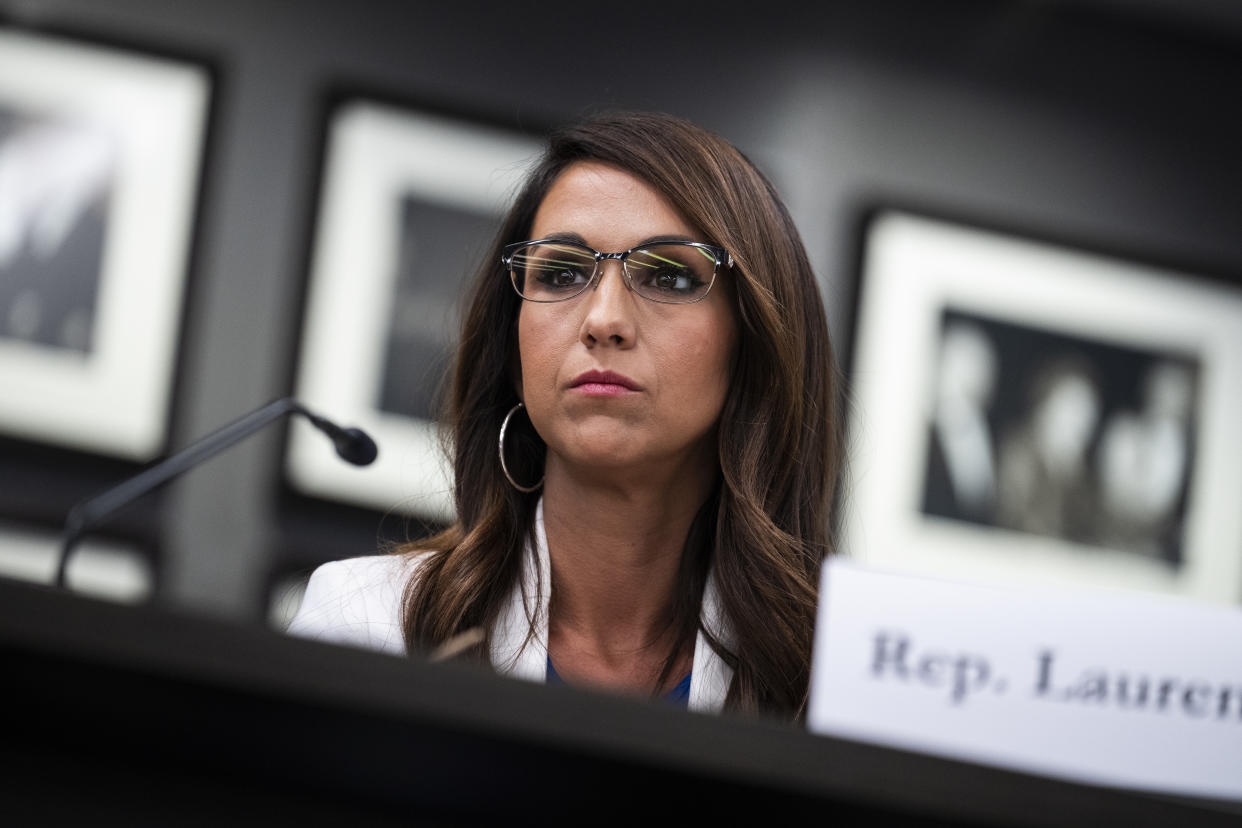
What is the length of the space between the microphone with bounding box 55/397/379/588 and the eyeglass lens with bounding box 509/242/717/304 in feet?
1.11

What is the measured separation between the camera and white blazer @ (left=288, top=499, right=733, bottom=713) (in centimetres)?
169

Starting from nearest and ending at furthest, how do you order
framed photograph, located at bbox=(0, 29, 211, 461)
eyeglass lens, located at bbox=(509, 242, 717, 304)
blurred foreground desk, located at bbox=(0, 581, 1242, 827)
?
blurred foreground desk, located at bbox=(0, 581, 1242, 827) → eyeglass lens, located at bbox=(509, 242, 717, 304) → framed photograph, located at bbox=(0, 29, 211, 461)

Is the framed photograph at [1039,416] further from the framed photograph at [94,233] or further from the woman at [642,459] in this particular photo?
the framed photograph at [94,233]

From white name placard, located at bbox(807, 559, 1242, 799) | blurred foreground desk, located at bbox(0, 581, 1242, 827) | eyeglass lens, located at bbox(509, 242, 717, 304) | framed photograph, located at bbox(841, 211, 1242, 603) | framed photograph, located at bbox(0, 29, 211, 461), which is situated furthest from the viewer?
framed photograph, located at bbox(841, 211, 1242, 603)

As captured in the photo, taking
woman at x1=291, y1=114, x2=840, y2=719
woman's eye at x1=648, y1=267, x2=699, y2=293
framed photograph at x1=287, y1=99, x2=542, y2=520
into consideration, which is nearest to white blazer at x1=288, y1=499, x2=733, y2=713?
woman at x1=291, y1=114, x2=840, y2=719

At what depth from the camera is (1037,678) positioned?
36.4 inches

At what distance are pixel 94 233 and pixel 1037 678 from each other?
2.86m

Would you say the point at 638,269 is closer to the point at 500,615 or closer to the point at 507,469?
the point at 507,469

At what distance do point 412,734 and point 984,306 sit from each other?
285 cm

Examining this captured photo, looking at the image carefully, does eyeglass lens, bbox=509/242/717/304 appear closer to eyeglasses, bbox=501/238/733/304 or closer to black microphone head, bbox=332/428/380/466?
eyeglasses, bbox=501/238/733/304

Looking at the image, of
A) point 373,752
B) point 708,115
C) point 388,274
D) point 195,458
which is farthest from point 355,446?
point 708,115

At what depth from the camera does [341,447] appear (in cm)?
178

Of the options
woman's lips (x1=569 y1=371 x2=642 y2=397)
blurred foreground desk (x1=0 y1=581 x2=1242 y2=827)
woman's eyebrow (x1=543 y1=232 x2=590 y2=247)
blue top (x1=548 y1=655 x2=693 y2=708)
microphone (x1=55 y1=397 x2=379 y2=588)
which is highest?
woman's eyebrow (x1=543 y1=232 x2=590 y2=247)

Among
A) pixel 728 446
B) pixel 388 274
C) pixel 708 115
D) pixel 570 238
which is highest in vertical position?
pixel 708 115
